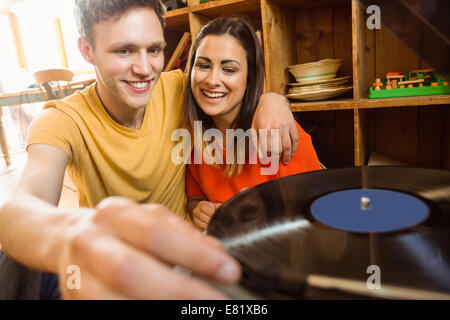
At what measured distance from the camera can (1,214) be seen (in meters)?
0.55

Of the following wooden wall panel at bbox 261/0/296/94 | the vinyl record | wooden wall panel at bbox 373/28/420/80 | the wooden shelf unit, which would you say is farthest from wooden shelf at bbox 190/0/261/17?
the vinyl record

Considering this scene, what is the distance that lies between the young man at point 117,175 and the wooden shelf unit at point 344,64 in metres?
0.58

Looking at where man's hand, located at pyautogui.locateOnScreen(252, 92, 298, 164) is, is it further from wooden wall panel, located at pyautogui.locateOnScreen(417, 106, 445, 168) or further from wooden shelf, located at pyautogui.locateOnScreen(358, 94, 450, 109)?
wooden wall panel, located at pyautogui.locateOnScreen(417, 106, 445, 168)

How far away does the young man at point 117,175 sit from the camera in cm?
27

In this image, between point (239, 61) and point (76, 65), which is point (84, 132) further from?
point (76, 65)

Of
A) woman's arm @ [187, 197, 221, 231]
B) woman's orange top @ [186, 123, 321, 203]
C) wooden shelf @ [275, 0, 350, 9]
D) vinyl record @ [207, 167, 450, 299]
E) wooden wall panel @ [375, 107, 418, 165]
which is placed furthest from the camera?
wooden wall panel @ [375, 107, 418, 165]

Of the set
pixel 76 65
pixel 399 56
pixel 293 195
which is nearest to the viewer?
pixel 293 195

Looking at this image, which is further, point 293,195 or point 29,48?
point 29,48

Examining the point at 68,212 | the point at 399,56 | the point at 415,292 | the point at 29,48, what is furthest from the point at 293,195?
the point at 29,48

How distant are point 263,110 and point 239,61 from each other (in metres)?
0.31

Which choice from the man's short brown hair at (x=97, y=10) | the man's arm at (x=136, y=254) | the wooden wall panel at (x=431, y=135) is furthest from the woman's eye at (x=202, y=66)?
the wooden wall panel at (x=431, y=135)

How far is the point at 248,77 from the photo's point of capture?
132 centimetres

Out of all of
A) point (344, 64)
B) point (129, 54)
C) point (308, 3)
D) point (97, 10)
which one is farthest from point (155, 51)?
point (344, 64)

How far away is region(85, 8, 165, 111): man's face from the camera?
0.98 meters
